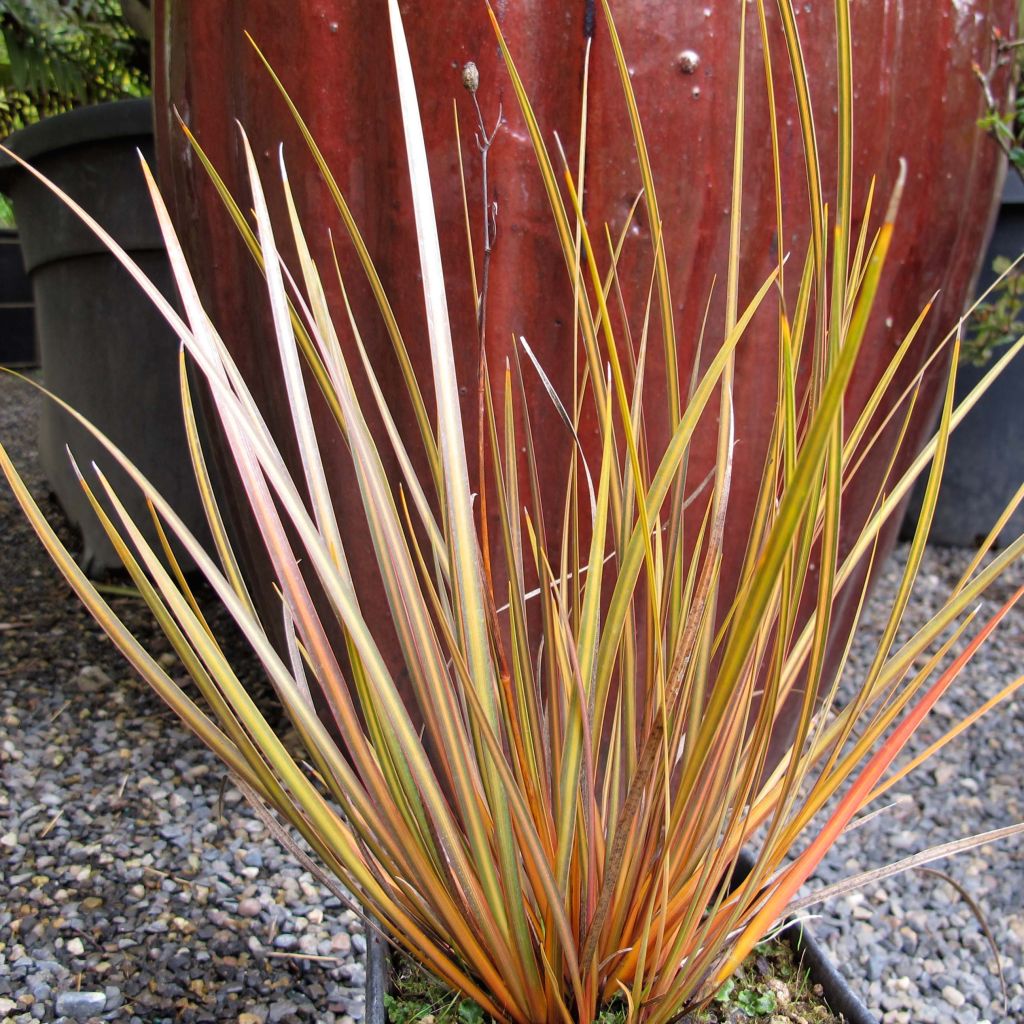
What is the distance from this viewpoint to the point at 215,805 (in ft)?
3.65

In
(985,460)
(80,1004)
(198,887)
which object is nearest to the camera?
(80,1004)

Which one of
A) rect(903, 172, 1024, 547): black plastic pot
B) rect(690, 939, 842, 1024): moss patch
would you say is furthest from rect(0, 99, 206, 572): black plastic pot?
rect(903, 172, 1024, 547): black plastic pot

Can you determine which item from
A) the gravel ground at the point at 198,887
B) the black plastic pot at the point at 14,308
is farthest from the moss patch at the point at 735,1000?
the black plastic pot at the point at 14,308

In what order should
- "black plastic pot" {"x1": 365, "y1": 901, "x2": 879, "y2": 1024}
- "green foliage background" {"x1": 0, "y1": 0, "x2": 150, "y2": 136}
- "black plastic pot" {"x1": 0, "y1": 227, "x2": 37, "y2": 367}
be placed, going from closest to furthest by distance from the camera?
"black plastic pot" {"x1": 365, "y1": 901, "x2": 879, "y2": 1024}, "green foliage background" {"x1": 0, "y1": 0, "x2": 150, "y2": 136}, "black plastic pot" {"x1": 0, "y1": 227, "x2": 37, "y2": 367}

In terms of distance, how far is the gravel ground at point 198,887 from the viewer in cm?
85

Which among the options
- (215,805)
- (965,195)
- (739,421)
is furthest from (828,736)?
(215,805)

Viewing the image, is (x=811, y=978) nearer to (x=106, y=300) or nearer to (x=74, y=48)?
(x=106, y=300)

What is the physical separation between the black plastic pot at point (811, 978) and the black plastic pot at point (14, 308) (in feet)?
11.5

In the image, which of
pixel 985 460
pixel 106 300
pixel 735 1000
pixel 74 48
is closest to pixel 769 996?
pixel 735 1000

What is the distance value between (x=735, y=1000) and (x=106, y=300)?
1.41 m

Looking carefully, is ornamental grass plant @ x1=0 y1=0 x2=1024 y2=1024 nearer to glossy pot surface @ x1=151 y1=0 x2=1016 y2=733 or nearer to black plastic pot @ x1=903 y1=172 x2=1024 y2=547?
glossy pot surface @ x1=151 y1=0 x2=1016 y2=733

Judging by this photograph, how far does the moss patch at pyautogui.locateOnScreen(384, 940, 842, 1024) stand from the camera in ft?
1.83

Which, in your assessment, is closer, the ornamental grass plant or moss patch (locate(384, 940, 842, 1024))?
the ornamental grass plant

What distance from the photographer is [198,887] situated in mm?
979
